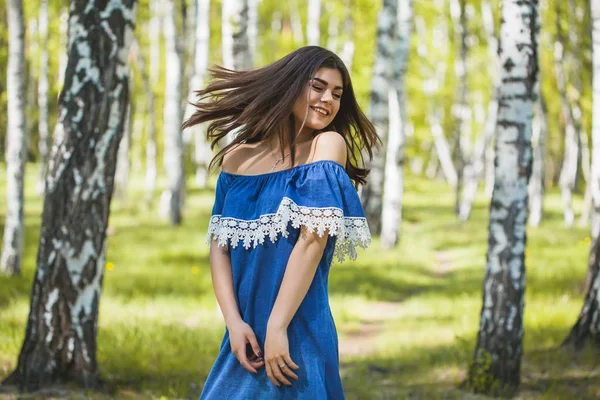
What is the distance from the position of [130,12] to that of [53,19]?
22208mm

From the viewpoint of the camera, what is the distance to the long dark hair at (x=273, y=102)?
9.77ft

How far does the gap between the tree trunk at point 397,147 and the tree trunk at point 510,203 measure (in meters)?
10.1

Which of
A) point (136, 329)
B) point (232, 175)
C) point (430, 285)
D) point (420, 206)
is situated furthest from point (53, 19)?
point (232, 175)

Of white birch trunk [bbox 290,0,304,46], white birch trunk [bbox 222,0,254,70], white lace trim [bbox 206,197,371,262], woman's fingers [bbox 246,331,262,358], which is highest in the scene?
white birch trunk [bbox 290,0,304,46]

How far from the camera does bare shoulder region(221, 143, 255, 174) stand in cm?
312

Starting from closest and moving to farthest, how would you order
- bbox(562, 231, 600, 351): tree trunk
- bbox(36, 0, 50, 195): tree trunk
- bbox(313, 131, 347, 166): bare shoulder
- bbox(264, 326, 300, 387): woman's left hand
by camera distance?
bbox(264, 326, 300, 387): woman's left hand → bbox(313, 131, 347, 166): bare shoulder → bbox(562, 231, 600, 351): tree trunk → bbox(36, 0, 50, 195): tree trunk

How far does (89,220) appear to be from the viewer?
5559mm

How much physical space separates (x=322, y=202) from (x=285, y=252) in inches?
9.2

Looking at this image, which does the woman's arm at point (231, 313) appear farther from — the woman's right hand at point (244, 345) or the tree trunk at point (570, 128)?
the tree trunk at point (570, 128)

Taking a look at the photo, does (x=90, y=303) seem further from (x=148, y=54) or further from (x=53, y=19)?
(x=148, y=54)

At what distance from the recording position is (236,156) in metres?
3.15

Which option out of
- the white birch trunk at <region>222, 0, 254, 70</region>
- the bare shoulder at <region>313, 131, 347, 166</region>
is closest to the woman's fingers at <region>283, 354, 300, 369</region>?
the bare shoulder at <region>313, 131, 347, 166</region>

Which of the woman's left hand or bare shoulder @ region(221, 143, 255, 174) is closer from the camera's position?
the woman's left hand

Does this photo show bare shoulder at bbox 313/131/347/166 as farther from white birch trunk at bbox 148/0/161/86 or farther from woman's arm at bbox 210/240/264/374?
white birch trunk at bbox 148/0/161/86
